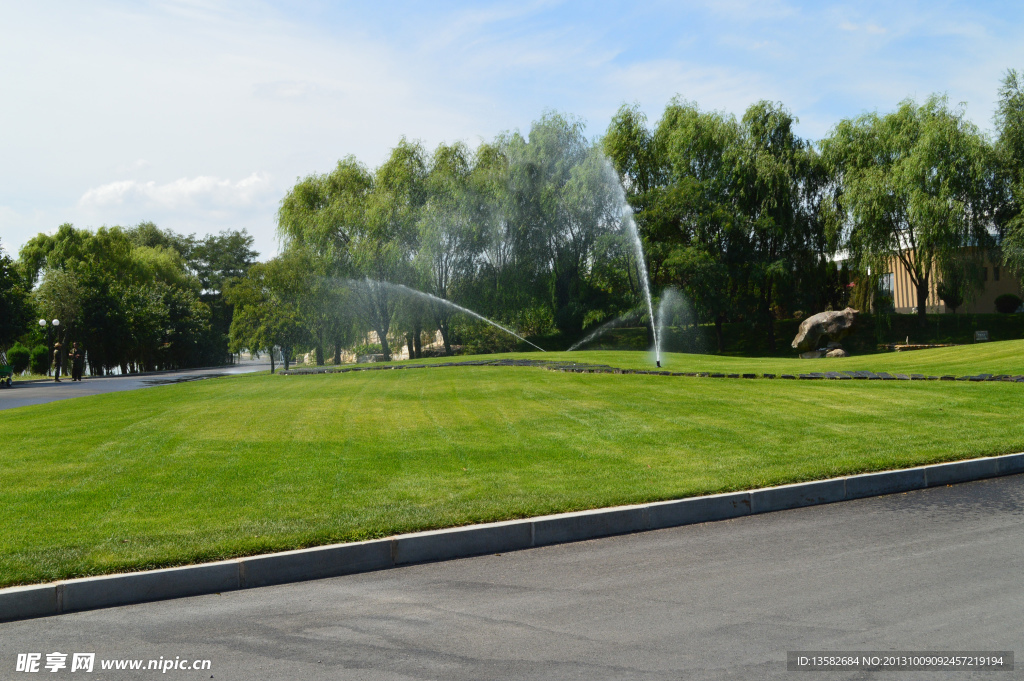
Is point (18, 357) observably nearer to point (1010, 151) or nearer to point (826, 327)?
point (826, 327)

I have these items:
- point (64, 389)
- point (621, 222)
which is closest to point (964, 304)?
point (621, 222)

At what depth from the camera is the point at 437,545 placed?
620cm

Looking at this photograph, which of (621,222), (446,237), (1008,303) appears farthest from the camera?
(1008,303)

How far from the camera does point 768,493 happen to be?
24.7 feet

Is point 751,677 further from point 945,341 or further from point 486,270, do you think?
point 945,341

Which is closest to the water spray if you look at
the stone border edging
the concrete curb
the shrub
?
the stone border edging

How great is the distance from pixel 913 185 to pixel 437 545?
3808cm

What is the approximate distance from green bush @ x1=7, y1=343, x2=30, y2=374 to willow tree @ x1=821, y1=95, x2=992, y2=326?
53760mm

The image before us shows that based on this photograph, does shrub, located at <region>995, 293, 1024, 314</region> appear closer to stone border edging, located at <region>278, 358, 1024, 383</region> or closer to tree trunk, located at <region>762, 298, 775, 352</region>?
tree trunk, located at <region>762, 298, 775, 352</region>

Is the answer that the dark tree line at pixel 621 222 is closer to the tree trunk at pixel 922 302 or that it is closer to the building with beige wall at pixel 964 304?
the tree trunk at pixel 922 302

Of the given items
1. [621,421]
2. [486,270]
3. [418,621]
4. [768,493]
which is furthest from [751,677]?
[486,270]

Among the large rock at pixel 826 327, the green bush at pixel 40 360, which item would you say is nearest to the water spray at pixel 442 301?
the large rock at pixel 826 327

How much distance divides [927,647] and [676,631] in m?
1.38

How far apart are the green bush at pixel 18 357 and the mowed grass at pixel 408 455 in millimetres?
41073
